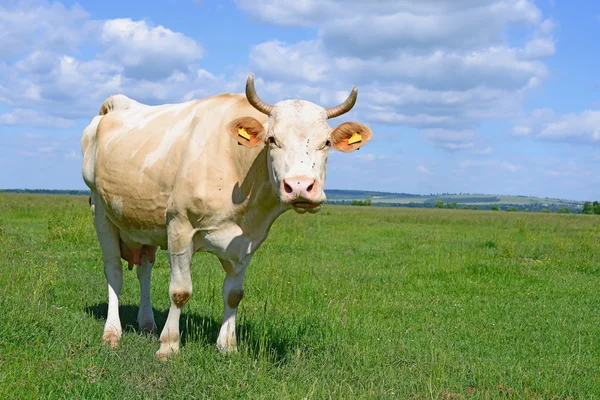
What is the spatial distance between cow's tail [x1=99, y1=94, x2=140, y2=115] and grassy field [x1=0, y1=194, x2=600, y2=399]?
2.54m

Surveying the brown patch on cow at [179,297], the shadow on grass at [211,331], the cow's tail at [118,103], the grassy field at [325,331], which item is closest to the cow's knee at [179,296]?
→ the brown patch on cow at [179,297]

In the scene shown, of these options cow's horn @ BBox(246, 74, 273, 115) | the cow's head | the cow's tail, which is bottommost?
the cow's head

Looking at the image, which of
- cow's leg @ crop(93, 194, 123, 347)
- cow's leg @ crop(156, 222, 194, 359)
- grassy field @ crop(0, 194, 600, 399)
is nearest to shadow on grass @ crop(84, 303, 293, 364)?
grassy field @ crop(0, 194, 600, 399)

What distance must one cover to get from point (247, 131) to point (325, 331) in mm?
2470

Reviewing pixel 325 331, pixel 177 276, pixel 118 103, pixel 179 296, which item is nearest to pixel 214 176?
pixel 177 276

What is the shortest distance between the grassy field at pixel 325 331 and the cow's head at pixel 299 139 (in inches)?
60.9

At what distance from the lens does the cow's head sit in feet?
16.3

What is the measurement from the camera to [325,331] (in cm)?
678

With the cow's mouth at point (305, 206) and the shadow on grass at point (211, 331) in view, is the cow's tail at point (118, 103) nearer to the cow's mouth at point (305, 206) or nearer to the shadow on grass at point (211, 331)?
the shadow on grass at point (211, 331)

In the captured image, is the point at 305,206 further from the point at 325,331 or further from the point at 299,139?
the point at 325,331

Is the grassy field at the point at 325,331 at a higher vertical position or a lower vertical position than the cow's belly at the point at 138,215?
lower

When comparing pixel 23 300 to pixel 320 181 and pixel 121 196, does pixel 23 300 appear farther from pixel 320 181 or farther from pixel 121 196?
pixel 320 181

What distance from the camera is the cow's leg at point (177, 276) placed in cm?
599

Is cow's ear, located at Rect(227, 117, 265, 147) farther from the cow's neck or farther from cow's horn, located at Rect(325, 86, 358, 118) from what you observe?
cow's horn, located at Rect(325, 86, 358, 118)
